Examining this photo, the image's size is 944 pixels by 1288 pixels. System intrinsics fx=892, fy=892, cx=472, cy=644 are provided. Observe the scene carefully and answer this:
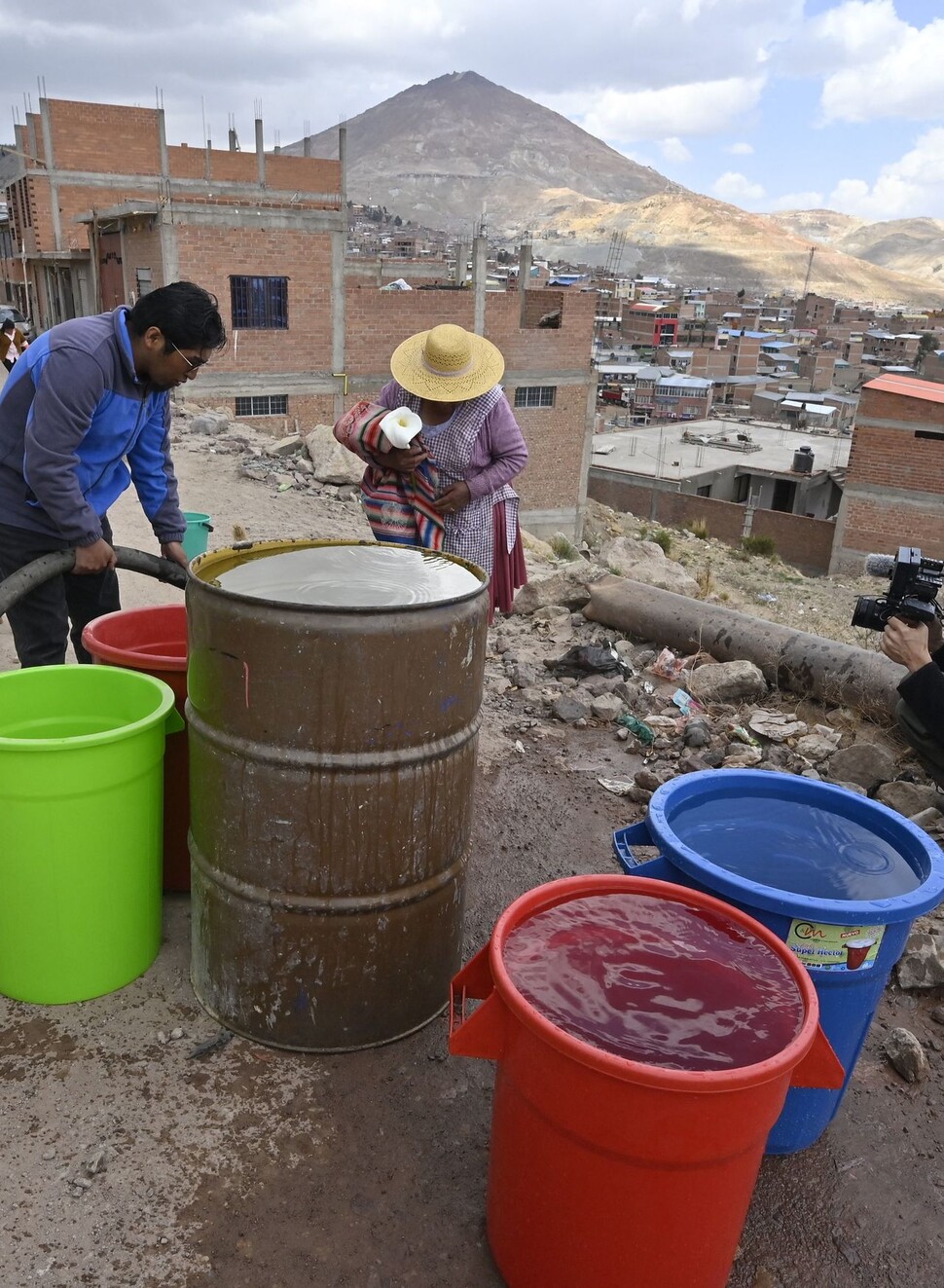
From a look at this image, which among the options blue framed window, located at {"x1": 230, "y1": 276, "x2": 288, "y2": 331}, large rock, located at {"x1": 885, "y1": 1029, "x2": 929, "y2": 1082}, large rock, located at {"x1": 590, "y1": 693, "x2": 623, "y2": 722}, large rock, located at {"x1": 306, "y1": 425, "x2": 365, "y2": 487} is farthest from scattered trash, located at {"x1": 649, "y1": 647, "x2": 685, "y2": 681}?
blue framed window, located at {"x1": 230, "y1": 276, "x2": 288, "y2": 331}

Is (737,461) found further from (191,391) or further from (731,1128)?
(731,1128)

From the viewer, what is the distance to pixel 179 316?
2721 millimetres

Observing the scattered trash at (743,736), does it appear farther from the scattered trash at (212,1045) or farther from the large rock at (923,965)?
the scattered trash at (212,1045)

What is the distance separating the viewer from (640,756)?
14.3 ft

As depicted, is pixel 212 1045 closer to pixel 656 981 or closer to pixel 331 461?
pixel 656 981

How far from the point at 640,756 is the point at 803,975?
270 cm

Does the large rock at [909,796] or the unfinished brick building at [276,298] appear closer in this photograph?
the large rock at [909,796]

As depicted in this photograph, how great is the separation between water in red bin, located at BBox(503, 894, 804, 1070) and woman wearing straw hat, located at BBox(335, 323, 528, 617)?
1.95 meters

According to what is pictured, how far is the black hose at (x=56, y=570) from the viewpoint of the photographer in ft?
8.97

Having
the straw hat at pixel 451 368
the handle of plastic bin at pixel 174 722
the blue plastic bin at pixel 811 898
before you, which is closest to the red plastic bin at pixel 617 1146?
the blue plastic bin at pixel 811 898

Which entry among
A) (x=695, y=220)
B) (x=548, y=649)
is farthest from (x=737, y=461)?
(x=695, y=220)

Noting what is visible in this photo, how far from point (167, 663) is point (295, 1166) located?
4.73ft

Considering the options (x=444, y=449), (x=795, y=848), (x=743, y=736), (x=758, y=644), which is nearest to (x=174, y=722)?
(x=444, y=449)

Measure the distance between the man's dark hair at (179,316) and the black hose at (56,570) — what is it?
2.32 feet
